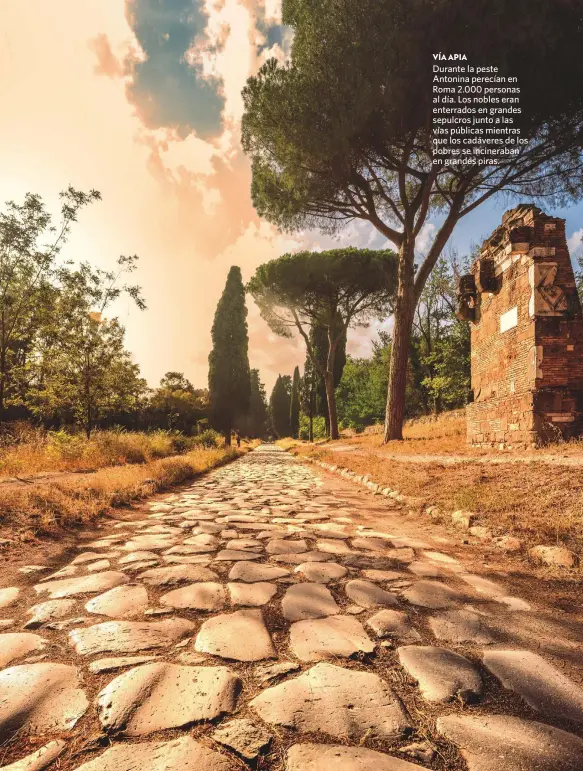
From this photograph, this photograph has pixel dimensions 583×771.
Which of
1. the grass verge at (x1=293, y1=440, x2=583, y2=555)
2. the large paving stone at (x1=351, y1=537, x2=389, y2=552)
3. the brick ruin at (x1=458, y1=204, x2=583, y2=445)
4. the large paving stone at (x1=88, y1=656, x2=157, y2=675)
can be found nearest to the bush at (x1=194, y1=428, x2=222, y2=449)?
the brick ruin at (x1=458, y1=204, x2=583, y2=445)

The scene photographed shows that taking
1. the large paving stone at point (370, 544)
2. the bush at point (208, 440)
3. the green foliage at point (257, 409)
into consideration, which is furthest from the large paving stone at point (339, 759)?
the green foliage at point (257, 409)

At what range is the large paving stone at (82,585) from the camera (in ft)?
6.86

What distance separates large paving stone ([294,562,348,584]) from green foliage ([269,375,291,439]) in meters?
53.8

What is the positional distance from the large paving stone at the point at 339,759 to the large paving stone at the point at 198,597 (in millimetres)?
1020

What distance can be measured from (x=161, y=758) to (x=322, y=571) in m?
1.64

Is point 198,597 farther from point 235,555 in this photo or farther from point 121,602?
point 235,555

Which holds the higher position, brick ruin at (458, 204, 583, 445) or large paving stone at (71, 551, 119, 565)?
brick ruin at (458, 204, 583, 445)

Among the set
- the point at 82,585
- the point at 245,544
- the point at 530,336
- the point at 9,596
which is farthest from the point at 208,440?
the point at 9,596

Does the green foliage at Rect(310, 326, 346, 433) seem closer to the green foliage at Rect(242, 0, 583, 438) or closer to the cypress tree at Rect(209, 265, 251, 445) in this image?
the cypress tree at Rect(209, 265, 251, 445)

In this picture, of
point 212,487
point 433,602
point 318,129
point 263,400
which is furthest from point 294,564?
point 263,400

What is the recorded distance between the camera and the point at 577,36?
8.59 m

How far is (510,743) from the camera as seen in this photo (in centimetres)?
105

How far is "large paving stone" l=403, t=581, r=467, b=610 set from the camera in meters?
2.02

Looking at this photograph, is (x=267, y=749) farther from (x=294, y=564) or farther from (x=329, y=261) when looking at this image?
(x=329, y=261)
